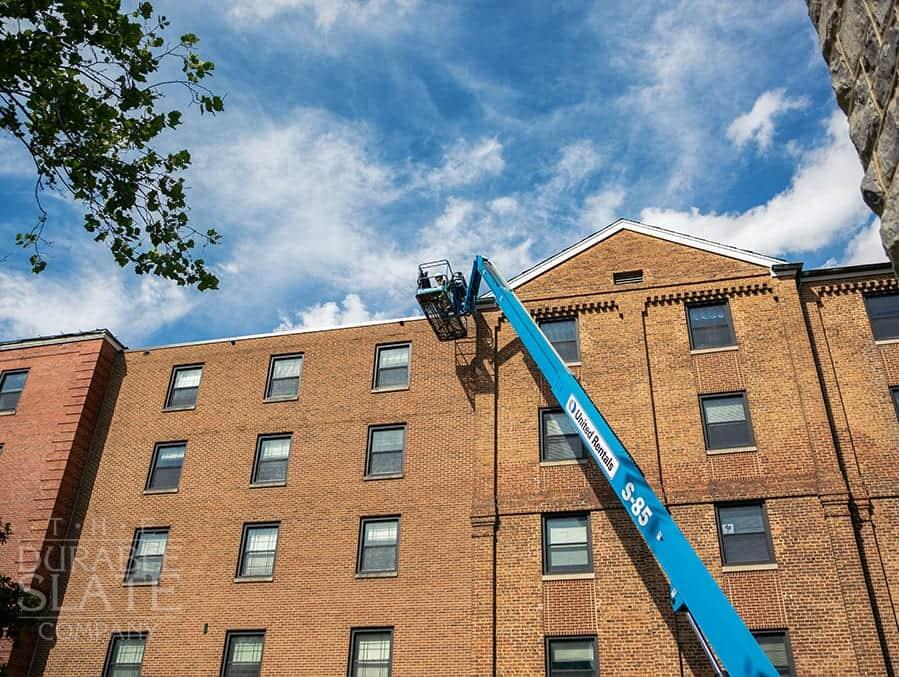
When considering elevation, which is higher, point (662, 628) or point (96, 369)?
point (96, 369)

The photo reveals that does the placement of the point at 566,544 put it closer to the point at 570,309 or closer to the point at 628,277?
the point at 570,309

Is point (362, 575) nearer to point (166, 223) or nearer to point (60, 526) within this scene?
point (60, 526)

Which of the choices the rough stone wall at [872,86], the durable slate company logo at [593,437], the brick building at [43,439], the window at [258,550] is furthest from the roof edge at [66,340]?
the rough stone wall at [872,86]

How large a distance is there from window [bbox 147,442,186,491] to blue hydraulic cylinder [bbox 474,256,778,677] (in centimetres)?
1171

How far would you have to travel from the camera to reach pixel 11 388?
2781cm

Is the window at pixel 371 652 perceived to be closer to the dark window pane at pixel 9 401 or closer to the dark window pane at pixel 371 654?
the dark window pane at pixel 371 654

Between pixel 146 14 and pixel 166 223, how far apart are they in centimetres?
288

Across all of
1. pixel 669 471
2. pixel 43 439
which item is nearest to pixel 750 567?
pixel 669 471

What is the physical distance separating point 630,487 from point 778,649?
Answer: 5437mm

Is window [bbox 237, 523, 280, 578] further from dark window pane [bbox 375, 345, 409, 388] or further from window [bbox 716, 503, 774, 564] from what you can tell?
window [bbox 716, 503, 774, 564]

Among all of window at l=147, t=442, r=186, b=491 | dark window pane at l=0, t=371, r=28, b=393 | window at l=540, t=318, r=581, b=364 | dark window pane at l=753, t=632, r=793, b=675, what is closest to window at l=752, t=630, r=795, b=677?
dark window pane at l=753, t=632, r=793, b=675

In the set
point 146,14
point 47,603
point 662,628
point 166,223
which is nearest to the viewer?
point 146,14

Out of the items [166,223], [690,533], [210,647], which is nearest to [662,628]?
[690,533]

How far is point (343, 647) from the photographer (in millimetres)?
20953
